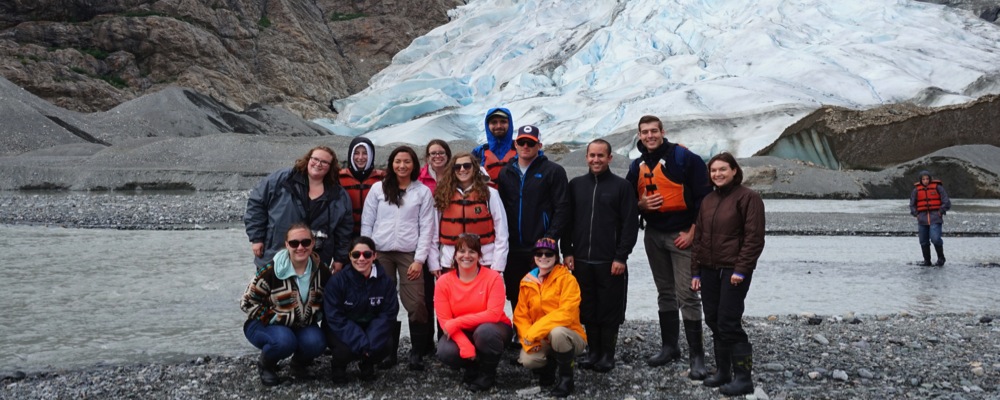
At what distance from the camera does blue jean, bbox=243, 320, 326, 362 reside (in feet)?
14.2

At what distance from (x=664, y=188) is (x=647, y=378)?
4.04 feet

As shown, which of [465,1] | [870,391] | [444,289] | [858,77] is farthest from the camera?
[465,1]

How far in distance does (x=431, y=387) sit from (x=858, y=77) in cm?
4286

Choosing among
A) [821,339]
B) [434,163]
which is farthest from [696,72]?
[434,163]

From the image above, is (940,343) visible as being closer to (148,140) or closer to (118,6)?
(148,140)

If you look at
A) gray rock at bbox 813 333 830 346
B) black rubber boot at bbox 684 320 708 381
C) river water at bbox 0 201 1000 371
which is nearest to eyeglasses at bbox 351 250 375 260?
river water at bbox 0 201 1000 371

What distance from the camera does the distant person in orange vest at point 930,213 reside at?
417 inches

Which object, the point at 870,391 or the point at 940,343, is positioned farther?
the point at 940,343

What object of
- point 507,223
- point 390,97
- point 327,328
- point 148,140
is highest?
point 390,97

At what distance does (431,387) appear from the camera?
4.41 m

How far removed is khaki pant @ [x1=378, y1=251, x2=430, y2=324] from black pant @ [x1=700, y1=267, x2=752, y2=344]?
72.5 inches

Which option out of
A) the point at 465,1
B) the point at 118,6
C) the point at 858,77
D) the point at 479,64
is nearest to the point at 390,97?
the point at 479,64

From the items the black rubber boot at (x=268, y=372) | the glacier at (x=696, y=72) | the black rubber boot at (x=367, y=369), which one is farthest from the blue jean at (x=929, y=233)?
the glacier at (x=696, y=72)

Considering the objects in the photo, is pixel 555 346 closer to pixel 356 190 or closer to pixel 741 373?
pixel 741 373
